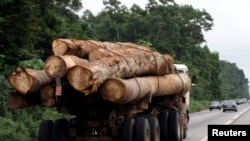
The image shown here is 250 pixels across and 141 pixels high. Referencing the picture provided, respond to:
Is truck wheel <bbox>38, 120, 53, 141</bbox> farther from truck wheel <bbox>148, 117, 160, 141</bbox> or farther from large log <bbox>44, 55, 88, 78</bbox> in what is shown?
large log <bbox>44, 55, 88, 78</bbox>

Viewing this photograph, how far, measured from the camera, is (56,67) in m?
10.9

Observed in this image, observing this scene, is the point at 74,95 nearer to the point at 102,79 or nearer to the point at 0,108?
the point at 102,79

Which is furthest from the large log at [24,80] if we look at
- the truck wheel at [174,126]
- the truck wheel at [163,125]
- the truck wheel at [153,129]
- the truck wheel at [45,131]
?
the truck wheel at [174,126]

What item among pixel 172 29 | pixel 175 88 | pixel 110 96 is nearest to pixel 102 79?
pixel 110 96

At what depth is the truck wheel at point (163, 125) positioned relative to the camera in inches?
667

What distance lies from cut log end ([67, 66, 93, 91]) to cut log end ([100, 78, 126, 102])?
53cm

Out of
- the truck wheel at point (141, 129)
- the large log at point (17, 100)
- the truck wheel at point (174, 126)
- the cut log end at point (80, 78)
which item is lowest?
the truck wheel at point (174, 126)

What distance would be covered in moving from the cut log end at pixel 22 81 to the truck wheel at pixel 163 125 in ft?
22.0

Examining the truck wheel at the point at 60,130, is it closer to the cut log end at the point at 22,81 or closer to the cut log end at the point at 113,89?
the cut log end at the point at 22,81

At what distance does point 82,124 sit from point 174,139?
5030 mm

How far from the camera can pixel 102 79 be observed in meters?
11.0

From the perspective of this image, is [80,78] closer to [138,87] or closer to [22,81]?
[22,81]

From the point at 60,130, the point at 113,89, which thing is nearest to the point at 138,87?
the point at 113,89

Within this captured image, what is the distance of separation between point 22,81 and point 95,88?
153cm
